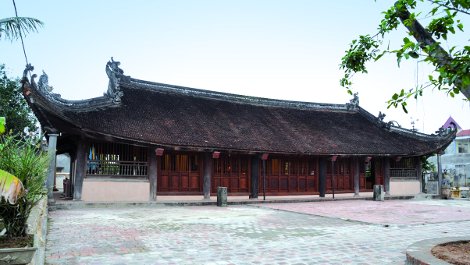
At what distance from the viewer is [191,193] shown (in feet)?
54.5

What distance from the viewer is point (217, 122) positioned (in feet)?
59.8

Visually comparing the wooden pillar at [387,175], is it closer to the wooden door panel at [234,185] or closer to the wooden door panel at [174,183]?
the wooden door panel at [234,185]

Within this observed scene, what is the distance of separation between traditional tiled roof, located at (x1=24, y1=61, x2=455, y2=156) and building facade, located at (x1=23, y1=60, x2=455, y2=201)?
5cm

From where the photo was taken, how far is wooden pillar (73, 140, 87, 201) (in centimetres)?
1404

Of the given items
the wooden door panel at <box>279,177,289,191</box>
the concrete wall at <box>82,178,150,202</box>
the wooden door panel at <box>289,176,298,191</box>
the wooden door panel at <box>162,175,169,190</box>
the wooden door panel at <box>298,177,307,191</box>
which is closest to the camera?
the concrete wall at <box>82,178,150,202</box>

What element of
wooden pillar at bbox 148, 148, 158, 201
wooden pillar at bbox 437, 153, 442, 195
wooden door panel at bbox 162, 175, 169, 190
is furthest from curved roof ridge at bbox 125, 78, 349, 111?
wooden pillar at bbox 437, 153, 442, 195

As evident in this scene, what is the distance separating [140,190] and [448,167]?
3269 cm

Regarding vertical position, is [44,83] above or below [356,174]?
above

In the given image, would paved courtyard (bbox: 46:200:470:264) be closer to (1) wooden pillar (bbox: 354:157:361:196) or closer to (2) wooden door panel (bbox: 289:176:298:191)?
(2) wooden door panel (bbox: 289:176:298:191)

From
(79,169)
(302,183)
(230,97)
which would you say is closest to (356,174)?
(302,183)

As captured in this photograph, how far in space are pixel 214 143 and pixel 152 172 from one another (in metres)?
2.64

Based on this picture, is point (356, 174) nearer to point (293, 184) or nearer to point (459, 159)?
point (293, 184)

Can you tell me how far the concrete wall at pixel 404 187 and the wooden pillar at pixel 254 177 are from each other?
788 centimetres

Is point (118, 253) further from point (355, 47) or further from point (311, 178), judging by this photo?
point (311, 178)
